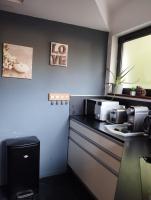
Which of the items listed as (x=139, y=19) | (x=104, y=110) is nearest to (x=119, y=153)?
(x=104, y=110)

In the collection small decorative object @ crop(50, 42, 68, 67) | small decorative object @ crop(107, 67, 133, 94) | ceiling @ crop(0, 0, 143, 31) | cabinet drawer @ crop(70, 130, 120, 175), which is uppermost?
ceiling @ crop(0, 0, 143, 31)

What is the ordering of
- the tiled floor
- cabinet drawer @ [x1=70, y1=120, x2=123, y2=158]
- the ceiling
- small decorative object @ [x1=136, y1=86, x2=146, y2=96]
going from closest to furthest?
cabinet drawer @ [x1=70, y1=120, x2=123, y2=158] → the ceiling → the tiled floor → small decorative object @ [x1=136, y1=86, x2=146, y2=96]

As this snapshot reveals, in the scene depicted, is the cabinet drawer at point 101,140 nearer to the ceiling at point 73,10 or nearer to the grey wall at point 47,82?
the grey wall at point 47,82

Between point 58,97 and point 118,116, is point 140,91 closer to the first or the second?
point 118,116

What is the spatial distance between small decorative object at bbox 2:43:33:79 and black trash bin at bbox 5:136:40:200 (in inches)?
32.2

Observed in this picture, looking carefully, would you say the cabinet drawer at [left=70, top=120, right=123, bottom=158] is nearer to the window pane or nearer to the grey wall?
the grey wall

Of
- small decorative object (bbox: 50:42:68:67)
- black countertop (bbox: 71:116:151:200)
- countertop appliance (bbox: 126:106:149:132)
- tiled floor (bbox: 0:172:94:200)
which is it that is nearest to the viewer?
black countertop (bbox: 71:116:151:200)

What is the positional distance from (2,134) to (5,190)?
2.23ft

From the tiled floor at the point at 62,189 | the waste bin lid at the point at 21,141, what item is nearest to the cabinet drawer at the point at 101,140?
the waste bin lid at the point at 21,141

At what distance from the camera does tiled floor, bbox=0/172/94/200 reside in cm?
218

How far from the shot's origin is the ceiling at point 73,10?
6.68ft

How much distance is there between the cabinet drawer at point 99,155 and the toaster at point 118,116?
432mm

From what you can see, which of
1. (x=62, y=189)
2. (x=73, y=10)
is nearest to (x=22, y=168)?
(x=62, y=189)

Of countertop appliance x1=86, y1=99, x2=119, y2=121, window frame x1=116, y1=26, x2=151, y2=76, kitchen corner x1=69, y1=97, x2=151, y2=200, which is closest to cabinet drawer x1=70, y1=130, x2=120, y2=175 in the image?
kitchen corner x1=69, y1=97, x2=151, y2=200
